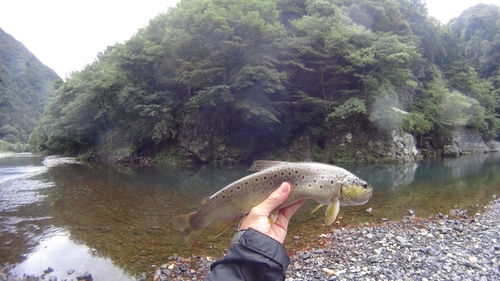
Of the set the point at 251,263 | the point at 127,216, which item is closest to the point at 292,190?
the point at 251,263

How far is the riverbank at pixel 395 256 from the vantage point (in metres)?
6.20

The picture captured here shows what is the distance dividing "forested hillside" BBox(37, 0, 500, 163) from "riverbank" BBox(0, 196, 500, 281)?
20.9 meters

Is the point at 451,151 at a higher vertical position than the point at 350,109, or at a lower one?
lower

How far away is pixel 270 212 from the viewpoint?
2400mm

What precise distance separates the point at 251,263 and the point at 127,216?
10588 millimetres

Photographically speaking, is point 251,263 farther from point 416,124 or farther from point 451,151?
point 451,151

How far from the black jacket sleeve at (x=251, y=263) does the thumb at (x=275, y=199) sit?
1.45 feet

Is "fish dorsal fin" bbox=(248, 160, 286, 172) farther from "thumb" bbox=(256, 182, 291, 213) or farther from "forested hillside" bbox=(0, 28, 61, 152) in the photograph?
"forested hillside" bbox=(0, 28, 61, 152)

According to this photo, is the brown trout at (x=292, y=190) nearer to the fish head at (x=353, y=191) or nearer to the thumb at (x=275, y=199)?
the fish head at (x=353, y=191)

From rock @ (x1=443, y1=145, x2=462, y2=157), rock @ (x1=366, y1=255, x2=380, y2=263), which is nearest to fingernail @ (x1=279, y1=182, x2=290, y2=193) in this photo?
rock @ (x1=366, y1=255, x2=380, y2=263)

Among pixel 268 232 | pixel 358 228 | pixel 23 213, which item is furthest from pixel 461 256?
pixel 23 213

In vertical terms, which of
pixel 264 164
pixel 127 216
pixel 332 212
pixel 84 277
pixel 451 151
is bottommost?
pixel 451 151

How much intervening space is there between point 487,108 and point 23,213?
2417 inches

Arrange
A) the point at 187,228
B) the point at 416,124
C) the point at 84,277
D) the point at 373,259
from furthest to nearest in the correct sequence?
the point at 416,124
the point at 373,259
the point at 84,277
the point at 187,228
